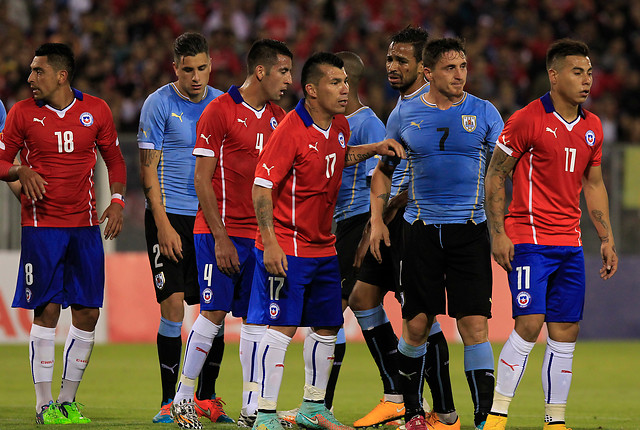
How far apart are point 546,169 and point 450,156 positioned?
0.63 m

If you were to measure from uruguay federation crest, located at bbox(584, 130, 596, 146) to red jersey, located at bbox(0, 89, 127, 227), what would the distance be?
348cm

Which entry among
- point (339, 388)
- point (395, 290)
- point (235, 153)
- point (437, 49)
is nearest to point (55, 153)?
point (235, 153)

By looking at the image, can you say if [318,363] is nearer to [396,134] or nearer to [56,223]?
[396,134]

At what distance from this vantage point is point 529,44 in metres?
18.3

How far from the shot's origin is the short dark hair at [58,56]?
24.2 feet

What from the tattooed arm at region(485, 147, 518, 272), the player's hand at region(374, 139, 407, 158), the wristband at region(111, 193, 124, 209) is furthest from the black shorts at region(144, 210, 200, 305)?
the tattooed arm at region(485, 147, 518, 272)

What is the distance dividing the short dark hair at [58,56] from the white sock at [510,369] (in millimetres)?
3707

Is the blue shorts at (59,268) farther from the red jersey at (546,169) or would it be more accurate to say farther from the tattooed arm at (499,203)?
the red jersey at (546,169)

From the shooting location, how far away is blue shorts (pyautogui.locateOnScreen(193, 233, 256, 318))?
7.01 metres

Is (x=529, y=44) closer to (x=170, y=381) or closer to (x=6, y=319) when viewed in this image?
(x=6, y=319)

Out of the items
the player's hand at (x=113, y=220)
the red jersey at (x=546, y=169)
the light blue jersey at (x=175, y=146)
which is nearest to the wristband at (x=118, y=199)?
the player's hand at (x=113, y=220)

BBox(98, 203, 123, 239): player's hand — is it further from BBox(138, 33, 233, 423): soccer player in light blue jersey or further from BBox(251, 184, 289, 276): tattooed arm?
BBox(251, 184, 289, 276): tattooed arm

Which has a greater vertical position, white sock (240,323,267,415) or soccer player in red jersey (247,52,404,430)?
soccer player in red jersey (247,52,404,430)

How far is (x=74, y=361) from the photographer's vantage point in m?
7.36
